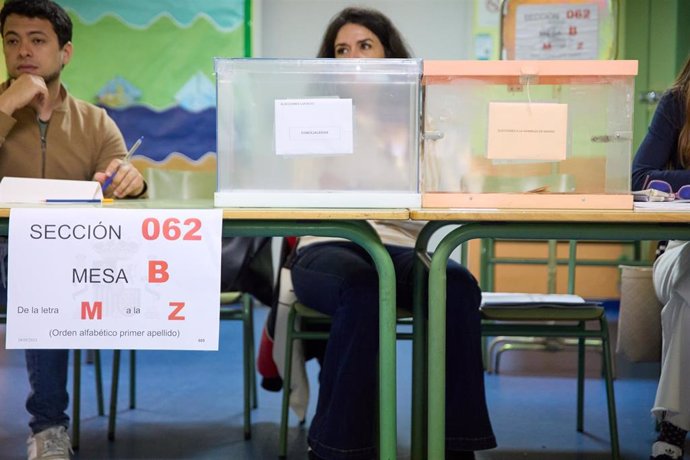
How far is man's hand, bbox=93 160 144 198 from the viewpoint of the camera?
1.95 meters

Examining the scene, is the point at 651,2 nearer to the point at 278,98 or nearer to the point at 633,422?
the point at 633,422

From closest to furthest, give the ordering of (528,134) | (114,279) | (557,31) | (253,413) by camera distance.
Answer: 1. (114,279)
2. (528,134)
3. (253,413)
4. (557,31)

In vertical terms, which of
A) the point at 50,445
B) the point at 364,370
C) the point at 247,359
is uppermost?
the point at 364,370

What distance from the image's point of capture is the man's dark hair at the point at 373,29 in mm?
2293

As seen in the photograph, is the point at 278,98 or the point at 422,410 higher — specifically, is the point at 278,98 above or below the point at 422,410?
above

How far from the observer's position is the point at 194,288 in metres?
1.40

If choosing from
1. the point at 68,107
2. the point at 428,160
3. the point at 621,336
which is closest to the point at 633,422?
the point at 621,336

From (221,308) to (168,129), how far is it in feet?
7.53

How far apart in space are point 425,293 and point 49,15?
3.96 ft

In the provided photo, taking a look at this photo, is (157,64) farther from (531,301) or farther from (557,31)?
(531,301)

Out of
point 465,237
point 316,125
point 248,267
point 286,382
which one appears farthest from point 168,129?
point 465,237

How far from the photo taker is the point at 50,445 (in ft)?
6.20

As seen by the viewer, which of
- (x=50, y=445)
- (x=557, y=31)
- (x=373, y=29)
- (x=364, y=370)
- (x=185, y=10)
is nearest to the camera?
(x=364, y=370)

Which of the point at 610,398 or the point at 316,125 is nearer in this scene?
the point at 316,125
